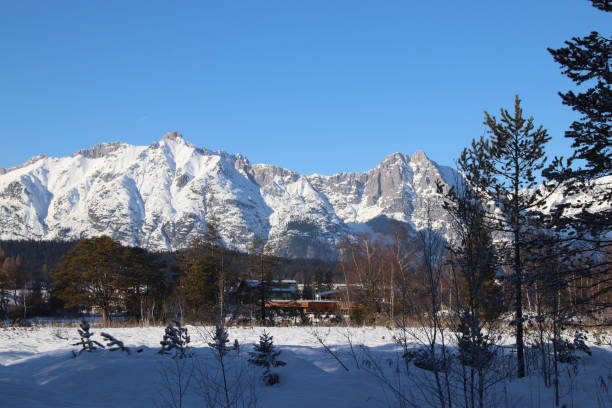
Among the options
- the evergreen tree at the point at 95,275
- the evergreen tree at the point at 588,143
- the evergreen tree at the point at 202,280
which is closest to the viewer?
the evergreen tree at the point at 588,143

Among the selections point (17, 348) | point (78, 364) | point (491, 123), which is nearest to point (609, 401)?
point (491, 123)

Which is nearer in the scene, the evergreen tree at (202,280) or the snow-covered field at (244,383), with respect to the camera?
the snow-covered field at (244,383)

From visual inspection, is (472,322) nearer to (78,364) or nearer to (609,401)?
(609,401)

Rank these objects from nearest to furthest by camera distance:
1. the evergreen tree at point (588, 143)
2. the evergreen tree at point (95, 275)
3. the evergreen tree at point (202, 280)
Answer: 1. the evergreen tree at point (588, 143)
2. the evergreen tree at point (202, 280)
3. the evergreen tree at point (95, 275)

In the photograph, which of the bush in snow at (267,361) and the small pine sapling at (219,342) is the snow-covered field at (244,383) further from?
the small pine sapling at (219,342)

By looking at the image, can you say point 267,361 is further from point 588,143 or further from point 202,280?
point 202,280

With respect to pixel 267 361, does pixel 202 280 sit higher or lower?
higher

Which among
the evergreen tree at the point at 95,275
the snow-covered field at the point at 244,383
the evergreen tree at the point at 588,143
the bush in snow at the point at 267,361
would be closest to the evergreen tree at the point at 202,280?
the evergreen tree at the point at 95,275

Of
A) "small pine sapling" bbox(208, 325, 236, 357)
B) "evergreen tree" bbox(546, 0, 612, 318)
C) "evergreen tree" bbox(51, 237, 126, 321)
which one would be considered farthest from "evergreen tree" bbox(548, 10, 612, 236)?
"evergreen tree" bbox(51, 237, 126, 321)

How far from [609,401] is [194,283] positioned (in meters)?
27.3

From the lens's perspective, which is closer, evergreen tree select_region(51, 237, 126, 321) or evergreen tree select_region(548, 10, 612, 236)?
evergreen tree select_region(548, 10, 612, 236)

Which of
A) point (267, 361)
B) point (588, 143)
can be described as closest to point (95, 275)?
point (267, 361)

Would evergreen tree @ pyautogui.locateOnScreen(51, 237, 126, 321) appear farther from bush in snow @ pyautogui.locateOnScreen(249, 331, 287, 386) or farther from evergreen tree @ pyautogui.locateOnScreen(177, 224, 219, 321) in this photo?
bush in snow @ pyautogui.locateOnScreen(249, 331, 287, 386)

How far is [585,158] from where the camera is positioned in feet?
24.2
